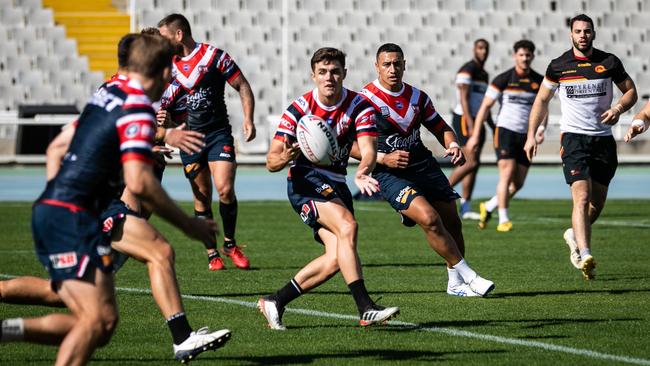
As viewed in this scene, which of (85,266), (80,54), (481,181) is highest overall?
(85,266)

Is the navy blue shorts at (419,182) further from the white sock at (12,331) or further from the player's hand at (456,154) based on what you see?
the white sock at (12,331)

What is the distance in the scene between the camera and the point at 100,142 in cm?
525

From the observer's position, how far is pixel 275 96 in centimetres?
3100

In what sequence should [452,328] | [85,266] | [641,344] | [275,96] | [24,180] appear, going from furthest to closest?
1. [275,96]
2. [24,180]
3. [452,328]
4. [641,344]
5. [85,266]

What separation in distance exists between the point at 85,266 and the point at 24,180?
1993 cm

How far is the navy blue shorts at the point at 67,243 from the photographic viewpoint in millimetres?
5199

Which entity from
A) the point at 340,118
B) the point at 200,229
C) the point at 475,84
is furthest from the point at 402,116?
the point at 475,84

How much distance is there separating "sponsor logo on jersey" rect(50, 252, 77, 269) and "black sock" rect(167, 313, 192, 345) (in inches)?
40.6

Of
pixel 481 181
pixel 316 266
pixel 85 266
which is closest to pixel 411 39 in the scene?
pixel 481 181

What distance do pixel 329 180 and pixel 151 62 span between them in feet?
8.80

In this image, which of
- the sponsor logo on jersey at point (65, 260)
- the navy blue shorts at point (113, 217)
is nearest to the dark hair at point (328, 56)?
the navy blue shorts at point (113, 217)

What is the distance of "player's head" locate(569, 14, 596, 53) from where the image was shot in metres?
10.2

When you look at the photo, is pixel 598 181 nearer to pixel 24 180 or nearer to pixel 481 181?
pixel 481 181

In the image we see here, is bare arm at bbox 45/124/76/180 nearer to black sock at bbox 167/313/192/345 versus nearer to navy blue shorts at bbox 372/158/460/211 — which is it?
black sock at bbox 167/313/192/345
